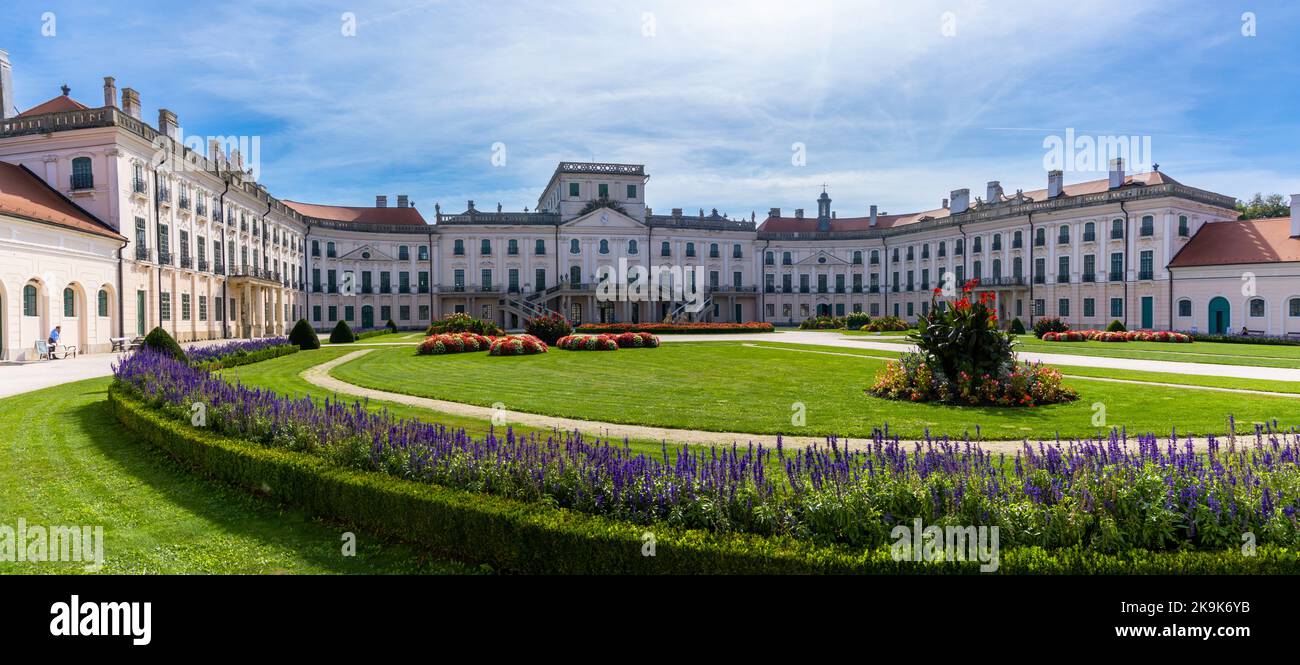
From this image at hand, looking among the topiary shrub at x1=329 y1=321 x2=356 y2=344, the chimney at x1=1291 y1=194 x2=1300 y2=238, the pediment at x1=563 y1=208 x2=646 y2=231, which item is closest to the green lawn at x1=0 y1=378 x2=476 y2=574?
the topiary shrub at x1=329 y1=321 x2=356 y2=344

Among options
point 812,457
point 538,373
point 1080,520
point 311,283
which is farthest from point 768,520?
point 311,283

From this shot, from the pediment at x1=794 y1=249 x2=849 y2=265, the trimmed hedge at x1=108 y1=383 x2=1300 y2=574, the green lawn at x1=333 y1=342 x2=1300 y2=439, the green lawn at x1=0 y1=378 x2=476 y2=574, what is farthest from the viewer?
the pediment at x1=794 y1=249 x2=849 y2=265

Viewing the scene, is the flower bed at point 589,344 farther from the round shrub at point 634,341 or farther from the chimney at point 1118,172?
the chimney at point 1118,172

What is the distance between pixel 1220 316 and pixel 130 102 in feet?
231

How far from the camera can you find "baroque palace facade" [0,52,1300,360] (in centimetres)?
3203

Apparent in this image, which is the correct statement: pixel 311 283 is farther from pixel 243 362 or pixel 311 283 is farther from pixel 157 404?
pixel 157 404

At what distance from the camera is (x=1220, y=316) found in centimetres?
4834

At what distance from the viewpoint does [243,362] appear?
23.3 m

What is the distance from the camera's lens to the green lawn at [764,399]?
11.6 metres

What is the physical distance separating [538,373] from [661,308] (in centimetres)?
4961

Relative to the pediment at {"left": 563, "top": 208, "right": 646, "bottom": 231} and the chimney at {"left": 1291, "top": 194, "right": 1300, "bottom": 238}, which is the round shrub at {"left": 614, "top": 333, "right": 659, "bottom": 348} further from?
the chimney at {"left": 1291, "top": 194, "right": 1300, "bottom": 238}

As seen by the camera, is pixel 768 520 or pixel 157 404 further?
pixel 157 404

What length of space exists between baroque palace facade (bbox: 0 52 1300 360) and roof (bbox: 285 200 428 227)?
0.26 metres

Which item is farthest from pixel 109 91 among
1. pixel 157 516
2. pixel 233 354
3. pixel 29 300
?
pixel 157 516
